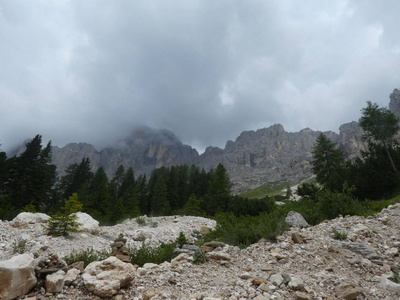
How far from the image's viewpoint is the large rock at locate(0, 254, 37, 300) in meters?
3.25

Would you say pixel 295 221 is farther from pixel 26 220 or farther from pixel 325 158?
pixel 325 158

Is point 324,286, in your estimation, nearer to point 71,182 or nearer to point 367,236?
point 367,236

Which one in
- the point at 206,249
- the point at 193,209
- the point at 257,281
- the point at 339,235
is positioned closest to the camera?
the point at 257,281

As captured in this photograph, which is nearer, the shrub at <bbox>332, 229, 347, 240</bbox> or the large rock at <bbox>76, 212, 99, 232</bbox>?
the shrub at <bbox>332, 229, 347, 240</bbox>

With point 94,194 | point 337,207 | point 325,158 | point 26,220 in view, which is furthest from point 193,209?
point 94,194

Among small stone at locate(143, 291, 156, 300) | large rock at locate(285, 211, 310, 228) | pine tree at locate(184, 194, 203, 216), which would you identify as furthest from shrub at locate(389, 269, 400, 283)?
pine tree at locate(184, 194, 203, 216)

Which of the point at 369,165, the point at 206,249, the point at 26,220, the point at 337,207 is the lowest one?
the point at 206,249

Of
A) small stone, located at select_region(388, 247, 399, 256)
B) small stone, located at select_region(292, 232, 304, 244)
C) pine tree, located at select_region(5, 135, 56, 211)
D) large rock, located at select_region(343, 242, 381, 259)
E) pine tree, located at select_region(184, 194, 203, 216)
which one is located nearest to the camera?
large rock, located at select_region(343, 242, 381, 259)

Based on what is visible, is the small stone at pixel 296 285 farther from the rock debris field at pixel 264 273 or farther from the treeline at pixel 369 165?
the treeline at pixel 369 165

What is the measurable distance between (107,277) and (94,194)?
42.3m

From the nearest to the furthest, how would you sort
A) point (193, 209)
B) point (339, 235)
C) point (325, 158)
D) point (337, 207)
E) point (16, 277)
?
point (16, 277), point (339, 235), point (337, 207), point (193, 209), point (325, 158)

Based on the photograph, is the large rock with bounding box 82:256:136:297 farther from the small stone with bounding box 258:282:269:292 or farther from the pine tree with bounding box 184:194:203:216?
the pine tree with bounding box 184:194:203:216

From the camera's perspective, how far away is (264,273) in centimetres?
452

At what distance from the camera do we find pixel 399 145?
1013 inches
